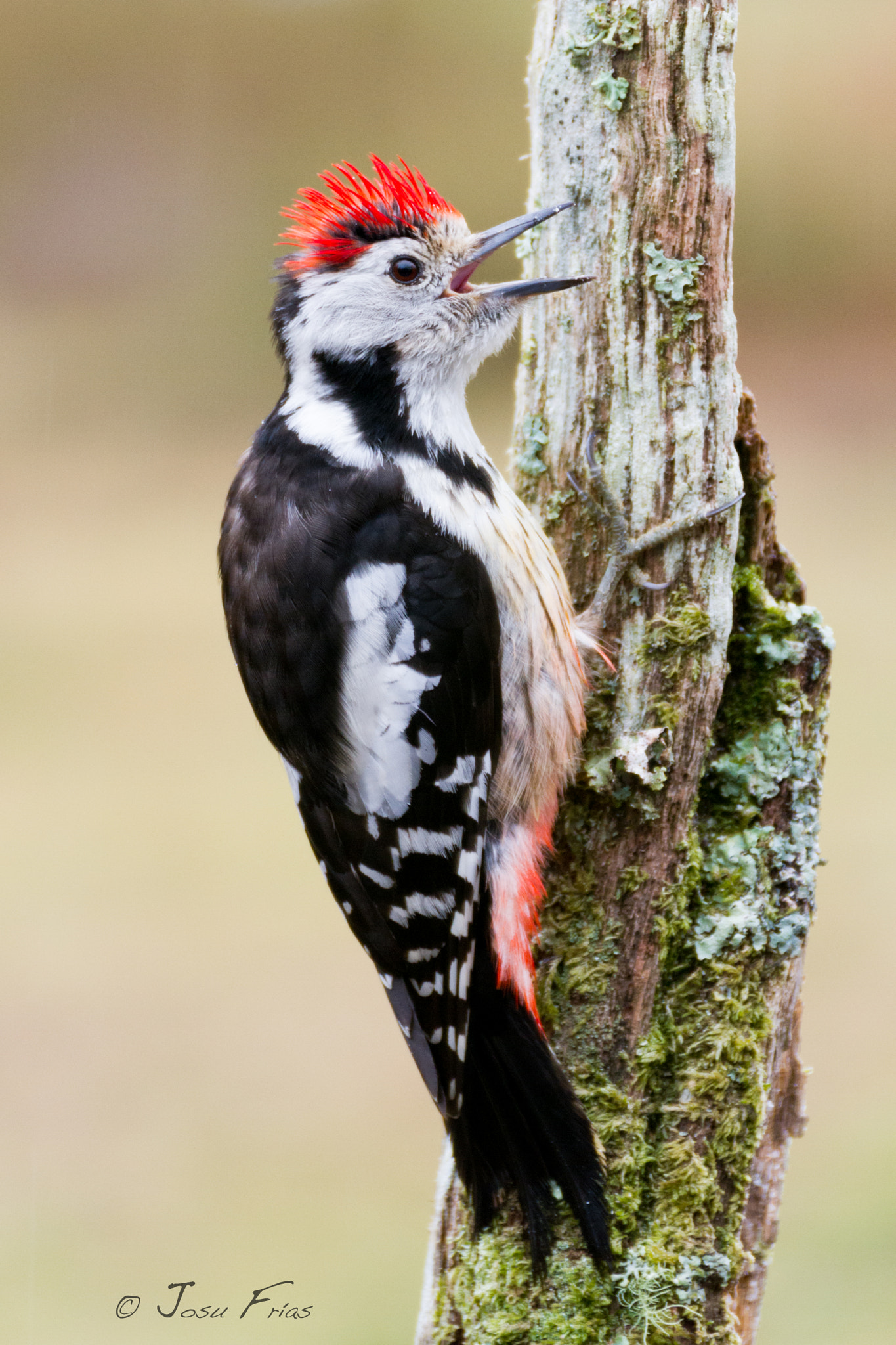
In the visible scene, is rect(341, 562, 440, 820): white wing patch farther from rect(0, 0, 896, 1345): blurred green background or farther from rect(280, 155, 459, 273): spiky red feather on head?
rect(0, 0, 896, 1345): blurred green background

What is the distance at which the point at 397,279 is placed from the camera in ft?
5.96

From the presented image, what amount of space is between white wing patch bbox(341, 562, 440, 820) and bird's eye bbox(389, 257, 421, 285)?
0.47 meters

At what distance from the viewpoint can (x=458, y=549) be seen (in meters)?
1.72

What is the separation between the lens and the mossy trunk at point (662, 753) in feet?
5.54

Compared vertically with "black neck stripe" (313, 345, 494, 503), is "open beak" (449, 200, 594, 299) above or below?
above

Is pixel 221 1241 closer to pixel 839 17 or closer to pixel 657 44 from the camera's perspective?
pixel 657 44

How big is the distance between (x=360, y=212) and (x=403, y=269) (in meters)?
0.11

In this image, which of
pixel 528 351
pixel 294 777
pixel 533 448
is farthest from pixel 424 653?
pixel 528 351

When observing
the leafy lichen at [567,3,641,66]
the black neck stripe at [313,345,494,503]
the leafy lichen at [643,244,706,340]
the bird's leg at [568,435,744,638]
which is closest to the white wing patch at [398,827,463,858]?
the bird's leg at [568,435,744,638]

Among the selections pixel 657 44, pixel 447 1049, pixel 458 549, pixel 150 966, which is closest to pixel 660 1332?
pixel 447 1049

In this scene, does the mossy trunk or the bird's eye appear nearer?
the mossy trunk

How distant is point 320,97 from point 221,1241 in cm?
491

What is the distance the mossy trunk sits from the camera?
5.54 ft

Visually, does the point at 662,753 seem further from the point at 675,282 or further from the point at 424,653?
the point at 675,282
